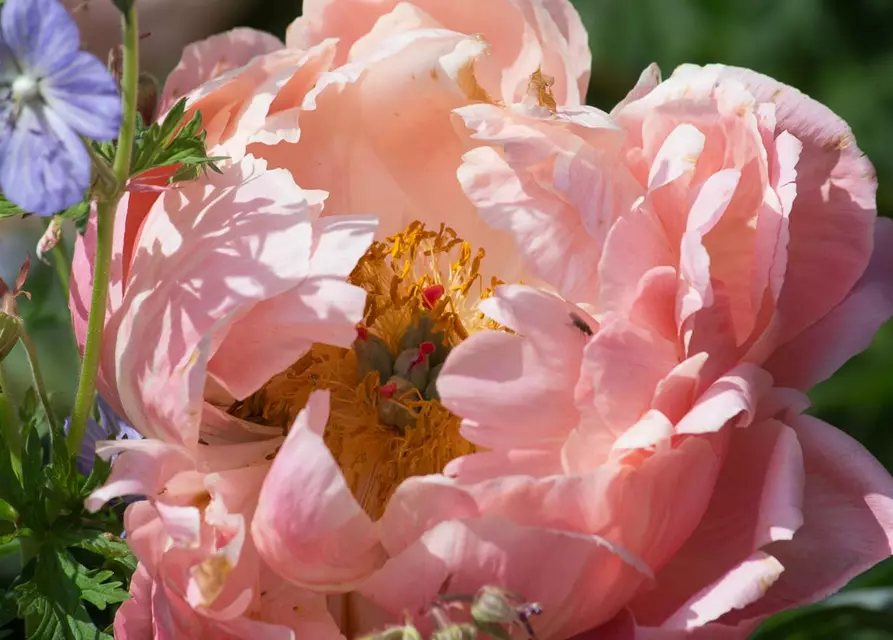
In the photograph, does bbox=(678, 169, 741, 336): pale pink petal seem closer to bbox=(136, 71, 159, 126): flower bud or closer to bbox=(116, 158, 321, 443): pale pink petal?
bbox=(116, 158, 321, 443): pale pink petal

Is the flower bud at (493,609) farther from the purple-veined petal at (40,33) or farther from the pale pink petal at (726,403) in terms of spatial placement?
the purple-veined petal at (40,33)

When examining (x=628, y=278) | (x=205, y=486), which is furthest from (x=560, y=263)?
(x=205, y=486)

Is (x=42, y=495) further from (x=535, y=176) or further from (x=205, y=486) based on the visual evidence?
(x=535, y=176)

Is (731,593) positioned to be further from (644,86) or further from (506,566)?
(644,86)

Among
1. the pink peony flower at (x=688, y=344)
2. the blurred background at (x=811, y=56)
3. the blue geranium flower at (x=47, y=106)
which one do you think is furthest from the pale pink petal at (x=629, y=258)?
the blurred background at (x=811, y=56)

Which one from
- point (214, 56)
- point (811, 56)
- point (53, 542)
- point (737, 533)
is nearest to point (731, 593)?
point (737, 533)

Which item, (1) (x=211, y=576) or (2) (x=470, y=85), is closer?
(1) (x=211, y=576)

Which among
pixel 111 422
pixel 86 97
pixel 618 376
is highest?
pixel 86 97
